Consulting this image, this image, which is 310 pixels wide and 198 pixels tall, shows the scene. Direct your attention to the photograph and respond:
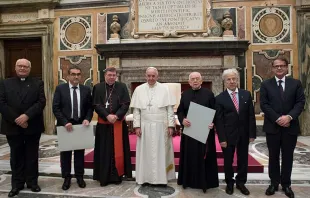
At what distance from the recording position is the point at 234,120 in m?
3.15

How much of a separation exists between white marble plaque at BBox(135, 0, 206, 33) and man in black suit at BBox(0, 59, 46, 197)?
464 centimetres

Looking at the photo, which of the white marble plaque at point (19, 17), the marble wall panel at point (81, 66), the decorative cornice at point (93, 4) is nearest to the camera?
the decorative cornice at point (93, 4)

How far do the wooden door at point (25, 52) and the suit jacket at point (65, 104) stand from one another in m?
5.46

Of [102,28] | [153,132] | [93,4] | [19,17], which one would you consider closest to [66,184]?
[153,132]

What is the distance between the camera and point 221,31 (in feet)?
24.0

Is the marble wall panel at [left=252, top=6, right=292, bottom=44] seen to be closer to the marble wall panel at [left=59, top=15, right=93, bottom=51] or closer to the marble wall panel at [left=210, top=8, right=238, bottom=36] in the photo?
the marble wall panel at [left=210, top=8, right=238, bottom=36]

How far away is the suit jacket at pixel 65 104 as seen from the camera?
3.45 metres

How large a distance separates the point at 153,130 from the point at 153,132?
2cm

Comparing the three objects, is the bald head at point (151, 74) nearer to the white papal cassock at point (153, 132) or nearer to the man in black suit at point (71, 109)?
the white papal cassock at point (153, 132)

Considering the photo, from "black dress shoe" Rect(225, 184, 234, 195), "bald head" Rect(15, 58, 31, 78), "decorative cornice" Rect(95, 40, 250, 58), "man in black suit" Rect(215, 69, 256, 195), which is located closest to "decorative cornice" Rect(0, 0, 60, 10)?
"decorative cornice" Rect(95, 40, 250, 58)

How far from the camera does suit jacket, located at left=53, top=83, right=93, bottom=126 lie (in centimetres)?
345

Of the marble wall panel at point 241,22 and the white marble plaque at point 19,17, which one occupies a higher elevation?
the white marble plaque at point 19,17

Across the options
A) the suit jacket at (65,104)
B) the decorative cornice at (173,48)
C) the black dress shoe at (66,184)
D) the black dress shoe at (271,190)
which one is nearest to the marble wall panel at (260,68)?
the decorative cornice at (173,48)

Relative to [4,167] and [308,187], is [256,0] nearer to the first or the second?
[308,187]
